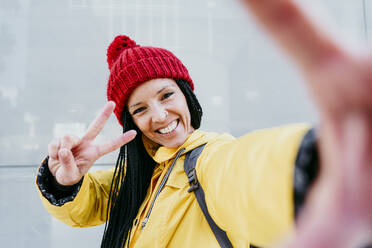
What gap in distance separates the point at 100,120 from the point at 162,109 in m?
0.21

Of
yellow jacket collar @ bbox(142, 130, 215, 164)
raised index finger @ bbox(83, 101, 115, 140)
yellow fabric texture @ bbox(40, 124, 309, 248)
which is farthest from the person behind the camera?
yellow jacket collar @ bbox(142, 130, 215, 164)

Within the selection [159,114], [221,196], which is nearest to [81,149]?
[159,114]

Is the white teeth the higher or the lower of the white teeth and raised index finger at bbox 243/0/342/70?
the lower

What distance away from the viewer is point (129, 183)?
77 cm

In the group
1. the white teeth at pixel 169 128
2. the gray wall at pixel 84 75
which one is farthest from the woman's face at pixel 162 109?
the gray wall at pixel 84 75

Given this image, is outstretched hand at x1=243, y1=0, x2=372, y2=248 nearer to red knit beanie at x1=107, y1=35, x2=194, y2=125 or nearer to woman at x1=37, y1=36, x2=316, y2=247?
woman at x1=37, y1=36, x2=316, y2=247

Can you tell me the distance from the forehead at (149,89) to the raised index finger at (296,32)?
0.60 metres

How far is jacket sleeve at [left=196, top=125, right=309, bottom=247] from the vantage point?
0.20m

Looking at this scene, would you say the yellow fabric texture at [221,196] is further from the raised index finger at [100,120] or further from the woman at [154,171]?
the raised index finger at [100,120]

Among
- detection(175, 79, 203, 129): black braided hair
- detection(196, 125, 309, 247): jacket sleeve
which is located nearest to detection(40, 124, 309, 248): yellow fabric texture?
detection(196, 125, 309, 247): jacket sleeve

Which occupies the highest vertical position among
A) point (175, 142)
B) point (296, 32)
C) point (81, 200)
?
point (296, 32)

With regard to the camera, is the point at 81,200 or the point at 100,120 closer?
the point at 100,120

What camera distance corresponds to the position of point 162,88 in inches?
28.3

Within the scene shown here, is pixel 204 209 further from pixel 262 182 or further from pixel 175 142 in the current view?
pixel 262 182
